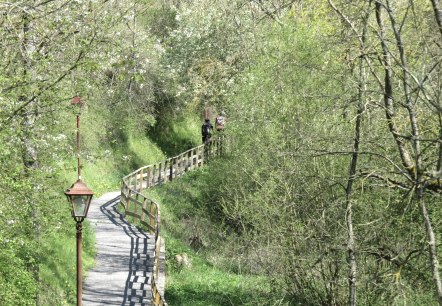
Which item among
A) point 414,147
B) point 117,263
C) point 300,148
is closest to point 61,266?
point 117,263

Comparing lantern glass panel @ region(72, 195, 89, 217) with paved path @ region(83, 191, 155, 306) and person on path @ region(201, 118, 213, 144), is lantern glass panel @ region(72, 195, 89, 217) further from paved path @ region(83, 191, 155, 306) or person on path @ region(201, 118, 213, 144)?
person on path @ region(201, 118, 213, 144)

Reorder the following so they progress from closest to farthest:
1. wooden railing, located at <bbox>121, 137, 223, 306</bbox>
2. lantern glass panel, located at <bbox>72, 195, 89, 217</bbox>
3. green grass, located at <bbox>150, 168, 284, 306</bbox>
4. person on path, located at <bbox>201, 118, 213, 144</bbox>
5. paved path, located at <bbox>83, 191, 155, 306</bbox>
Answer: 1. lantern glass panel, located at <bbox>72, 195, 89, 217</bbox>
2. paved path, located at <bbox>83, 191, 155, 306</bbox>
3. green grass, located at <bbox>150, 168, 284, 306</bbox>
4. wooden railing, located at <bbox>121, 137, 223, 306</bbox>
5. person on path, located at <bbox>201, 118, 213, 144</bbox>

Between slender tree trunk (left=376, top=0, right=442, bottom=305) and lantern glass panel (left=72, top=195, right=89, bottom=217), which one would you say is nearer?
slender tree trunk (left=376, top=0, right=442, bottom=305)

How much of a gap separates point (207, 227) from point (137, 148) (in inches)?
460

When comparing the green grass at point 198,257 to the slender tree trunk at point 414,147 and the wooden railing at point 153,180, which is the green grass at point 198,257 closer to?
the wooden railing at point 153,180

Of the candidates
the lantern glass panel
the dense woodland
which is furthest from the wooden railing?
the lantern glass panel

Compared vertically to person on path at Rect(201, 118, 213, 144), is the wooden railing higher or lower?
lower

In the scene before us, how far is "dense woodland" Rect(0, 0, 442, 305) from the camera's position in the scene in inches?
438

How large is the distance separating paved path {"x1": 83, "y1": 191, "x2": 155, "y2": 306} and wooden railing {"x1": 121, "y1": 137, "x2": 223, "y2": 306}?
556mm

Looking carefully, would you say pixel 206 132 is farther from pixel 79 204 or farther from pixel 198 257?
pixel 79 204

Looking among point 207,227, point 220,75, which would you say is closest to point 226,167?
point 207,227

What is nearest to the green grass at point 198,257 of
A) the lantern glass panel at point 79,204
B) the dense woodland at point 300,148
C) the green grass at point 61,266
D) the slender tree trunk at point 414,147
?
the dense woodland at point 300,148

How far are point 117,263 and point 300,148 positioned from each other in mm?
10587

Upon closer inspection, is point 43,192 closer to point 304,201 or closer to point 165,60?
point 304,201
